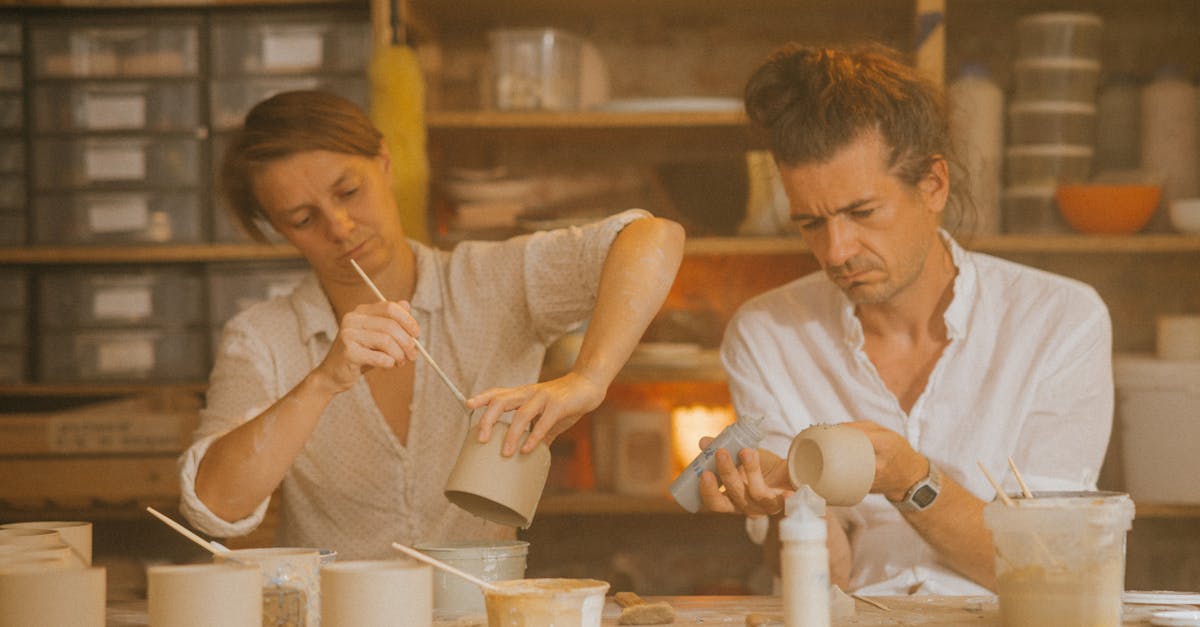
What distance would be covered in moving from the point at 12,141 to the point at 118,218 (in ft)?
1.07

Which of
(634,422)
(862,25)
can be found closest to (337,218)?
(634,422)

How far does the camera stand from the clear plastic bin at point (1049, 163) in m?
2.69

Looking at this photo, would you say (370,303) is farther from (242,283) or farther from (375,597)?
(242,283)

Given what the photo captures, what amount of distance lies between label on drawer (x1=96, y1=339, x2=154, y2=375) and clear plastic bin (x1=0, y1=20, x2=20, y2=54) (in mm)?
752

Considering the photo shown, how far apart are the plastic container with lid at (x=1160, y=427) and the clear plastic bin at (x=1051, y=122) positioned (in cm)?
53

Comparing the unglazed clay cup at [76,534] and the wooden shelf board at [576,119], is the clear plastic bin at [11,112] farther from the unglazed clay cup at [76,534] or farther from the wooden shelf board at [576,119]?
the unglazed clay cup at [76,534]

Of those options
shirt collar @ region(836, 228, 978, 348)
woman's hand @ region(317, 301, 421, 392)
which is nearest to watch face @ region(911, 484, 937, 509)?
shirt collar @ region(836, 228, 978, 348)

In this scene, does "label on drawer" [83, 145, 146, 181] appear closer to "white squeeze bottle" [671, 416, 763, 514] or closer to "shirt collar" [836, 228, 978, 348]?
"shirt collar" [836, 228, 978, 348]

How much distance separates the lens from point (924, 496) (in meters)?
1.56

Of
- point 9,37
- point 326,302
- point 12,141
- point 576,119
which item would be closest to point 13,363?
point 12,141

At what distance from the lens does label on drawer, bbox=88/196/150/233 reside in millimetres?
2881

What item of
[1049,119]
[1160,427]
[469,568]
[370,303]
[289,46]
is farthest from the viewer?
[289,46]

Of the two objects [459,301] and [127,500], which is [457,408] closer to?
[459,301]

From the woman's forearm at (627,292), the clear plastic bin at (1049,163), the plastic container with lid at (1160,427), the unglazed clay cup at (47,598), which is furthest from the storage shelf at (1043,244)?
the unglazed clay cup at (47,598)
